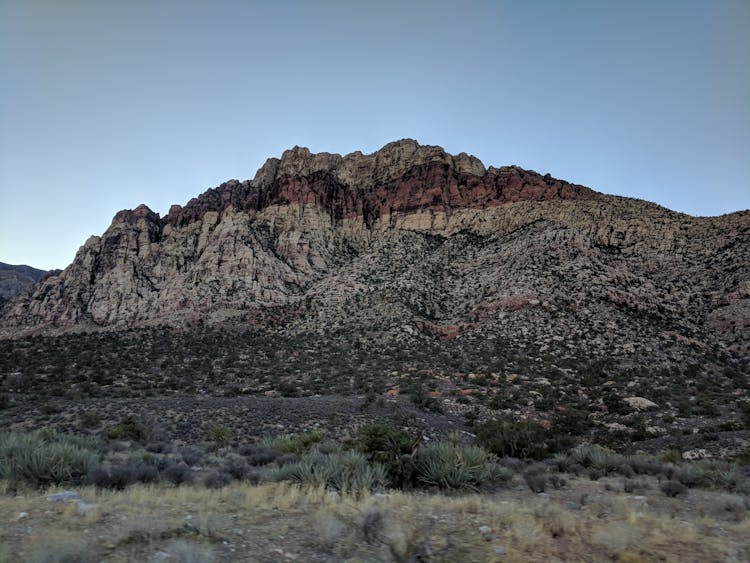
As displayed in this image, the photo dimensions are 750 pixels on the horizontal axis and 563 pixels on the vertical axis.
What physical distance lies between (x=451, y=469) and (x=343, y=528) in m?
4.23

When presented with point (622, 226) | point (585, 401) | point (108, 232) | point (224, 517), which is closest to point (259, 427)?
point (224, 517)

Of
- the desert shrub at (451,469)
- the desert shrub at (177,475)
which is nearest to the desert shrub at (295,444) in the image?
the desert shrub at (177,475)

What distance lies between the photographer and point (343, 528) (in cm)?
599

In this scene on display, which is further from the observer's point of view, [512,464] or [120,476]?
[512,464]

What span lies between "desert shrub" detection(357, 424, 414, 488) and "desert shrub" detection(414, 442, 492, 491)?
29 cm

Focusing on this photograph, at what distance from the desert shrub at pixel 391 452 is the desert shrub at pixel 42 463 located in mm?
6248

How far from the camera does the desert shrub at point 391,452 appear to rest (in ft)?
31.7

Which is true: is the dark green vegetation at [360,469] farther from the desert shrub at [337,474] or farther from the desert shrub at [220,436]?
the desert shrub at [220,436]

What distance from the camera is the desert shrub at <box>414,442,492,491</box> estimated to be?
9430 millimetres

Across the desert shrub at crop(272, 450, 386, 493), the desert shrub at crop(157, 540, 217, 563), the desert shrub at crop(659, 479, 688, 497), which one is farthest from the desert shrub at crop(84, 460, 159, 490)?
the desert shrub at crop(659, 479, 688, 497)

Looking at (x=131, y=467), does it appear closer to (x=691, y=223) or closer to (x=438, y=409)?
(x=438, y=409)

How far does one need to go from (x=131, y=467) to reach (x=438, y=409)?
51.7 feet

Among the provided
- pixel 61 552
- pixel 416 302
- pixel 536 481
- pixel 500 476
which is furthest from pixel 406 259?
pixel 61 552

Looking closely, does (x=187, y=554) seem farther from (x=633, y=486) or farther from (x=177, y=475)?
(x=633, y=486)
